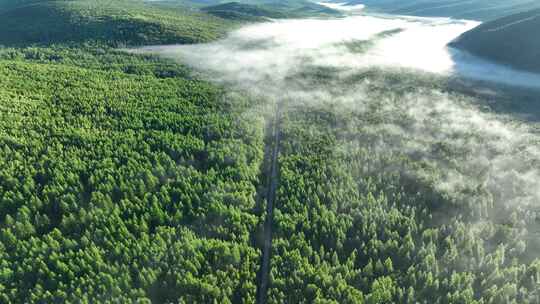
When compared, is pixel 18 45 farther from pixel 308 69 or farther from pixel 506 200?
pixel 506 200

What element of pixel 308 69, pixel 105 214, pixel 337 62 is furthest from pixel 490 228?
pixel 337 62

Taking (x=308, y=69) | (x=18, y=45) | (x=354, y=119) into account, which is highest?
(x=18, y=45)

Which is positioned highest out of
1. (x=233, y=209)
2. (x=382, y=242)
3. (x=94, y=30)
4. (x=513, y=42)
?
(x=94, y=30)

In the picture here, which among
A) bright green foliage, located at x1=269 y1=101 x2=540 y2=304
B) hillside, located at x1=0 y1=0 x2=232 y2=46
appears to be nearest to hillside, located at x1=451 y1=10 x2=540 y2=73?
bright green foliage, located at x1=269 y1=101 x2=540 y2=304

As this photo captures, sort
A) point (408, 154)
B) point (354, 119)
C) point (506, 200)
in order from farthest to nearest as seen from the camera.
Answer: point (354, 119)
point (408, 154)
point (506, 200)

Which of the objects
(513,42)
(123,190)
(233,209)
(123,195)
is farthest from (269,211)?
(513,42)

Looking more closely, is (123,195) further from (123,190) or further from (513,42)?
(513,42)
